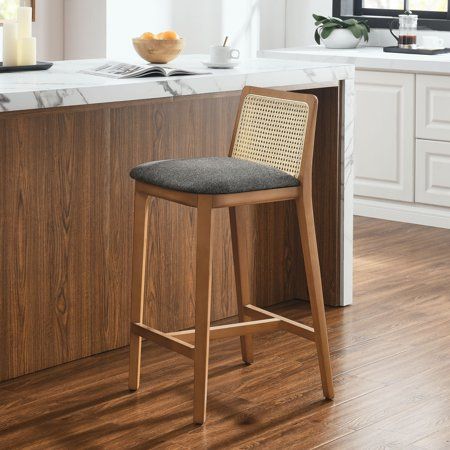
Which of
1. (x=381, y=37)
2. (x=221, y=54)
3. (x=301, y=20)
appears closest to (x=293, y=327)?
(x=221, y=54)

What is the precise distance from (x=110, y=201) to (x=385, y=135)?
2486 mm

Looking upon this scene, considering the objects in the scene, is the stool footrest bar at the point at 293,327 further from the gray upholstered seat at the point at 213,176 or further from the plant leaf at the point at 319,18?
the plant leaf at the point at 319,18

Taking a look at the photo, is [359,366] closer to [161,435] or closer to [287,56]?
[161,435]

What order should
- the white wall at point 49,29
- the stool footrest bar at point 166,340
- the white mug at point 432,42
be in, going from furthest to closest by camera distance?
the white wall at point 49,29 → the white mug at point 432,42 → the stool footrest bar at point 166,340

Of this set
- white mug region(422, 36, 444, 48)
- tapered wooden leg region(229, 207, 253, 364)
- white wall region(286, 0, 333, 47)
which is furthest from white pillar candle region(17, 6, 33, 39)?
white wall region(286, 0, 333, 47)

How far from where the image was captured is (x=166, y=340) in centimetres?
282

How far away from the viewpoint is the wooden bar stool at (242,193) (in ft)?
8.73

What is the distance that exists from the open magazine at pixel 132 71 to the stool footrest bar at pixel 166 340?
769 millimetres

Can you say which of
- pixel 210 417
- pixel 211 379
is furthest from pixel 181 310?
pixel 210 417

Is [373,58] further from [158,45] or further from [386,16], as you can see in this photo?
[158,45]

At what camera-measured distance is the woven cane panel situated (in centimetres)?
285

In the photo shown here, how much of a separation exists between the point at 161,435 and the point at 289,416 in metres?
0.36


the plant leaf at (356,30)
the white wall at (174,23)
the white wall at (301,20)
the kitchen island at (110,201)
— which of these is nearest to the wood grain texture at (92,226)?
the kitchen island at (110,201)

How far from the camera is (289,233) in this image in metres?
3.90
